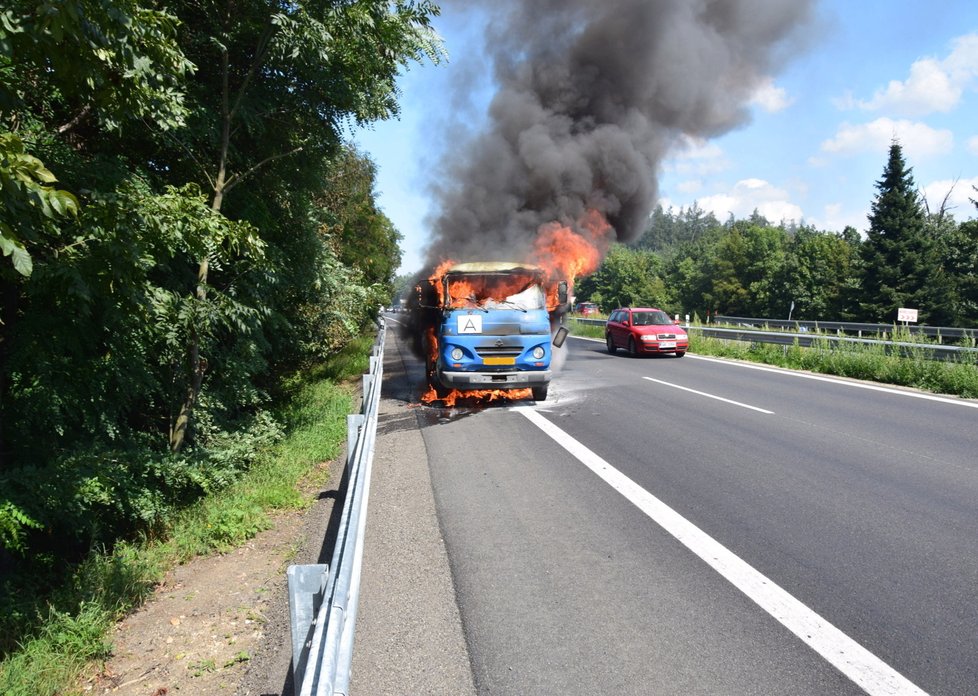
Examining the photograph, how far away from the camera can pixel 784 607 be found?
11.8ft

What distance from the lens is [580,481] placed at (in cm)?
617

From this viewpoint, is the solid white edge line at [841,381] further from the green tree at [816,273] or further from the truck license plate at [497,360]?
the green tree at [816,273]

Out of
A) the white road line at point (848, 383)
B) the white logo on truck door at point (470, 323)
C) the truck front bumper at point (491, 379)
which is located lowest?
the white road line at point (848, 383)

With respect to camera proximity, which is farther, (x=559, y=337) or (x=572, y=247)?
(x=572, y=247)

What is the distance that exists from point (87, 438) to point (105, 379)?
722 mm

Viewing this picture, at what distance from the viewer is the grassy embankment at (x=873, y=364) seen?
1191 centimetres

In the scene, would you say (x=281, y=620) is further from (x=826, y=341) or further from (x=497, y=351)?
(x=826, y=341)

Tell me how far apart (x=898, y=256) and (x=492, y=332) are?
126 ft

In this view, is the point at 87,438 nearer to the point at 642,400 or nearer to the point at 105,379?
the point at 105,379

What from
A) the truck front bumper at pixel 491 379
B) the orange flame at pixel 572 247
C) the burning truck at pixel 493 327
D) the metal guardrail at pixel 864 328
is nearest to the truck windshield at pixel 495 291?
the burning truck at pixel 493 327

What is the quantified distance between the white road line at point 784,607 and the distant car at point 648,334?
13979 mm

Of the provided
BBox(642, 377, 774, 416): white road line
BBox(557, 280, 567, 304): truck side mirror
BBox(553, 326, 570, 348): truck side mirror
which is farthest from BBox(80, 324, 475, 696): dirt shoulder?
BBox(553, 326, 570, 348): truck side mirror

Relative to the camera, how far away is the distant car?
63.7 feet

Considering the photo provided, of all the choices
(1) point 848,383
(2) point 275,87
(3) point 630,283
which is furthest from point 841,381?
(3) point 630,283
